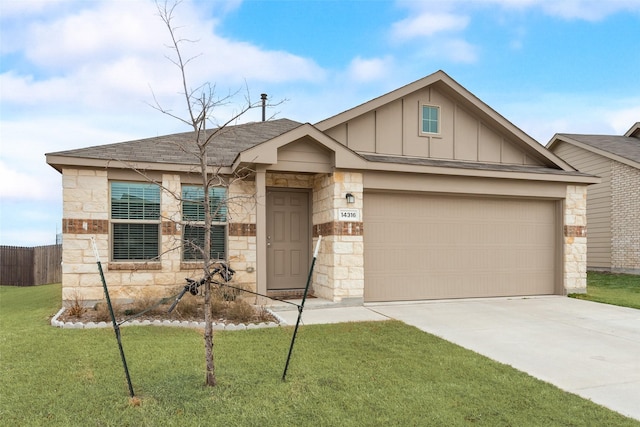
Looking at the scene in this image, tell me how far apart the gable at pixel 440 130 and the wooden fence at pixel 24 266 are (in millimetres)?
13455

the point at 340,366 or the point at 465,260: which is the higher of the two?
the point at 465,260

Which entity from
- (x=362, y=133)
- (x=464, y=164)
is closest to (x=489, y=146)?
(x=464, y=164)

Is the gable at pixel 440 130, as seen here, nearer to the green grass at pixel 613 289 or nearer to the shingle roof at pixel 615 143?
the green grass at pixel 613 289

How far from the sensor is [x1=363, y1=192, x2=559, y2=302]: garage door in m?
9.70

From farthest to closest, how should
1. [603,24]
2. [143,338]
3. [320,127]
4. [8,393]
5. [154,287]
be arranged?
[603,24] < [320,127] < [154,287] < [143,338] < [8,393]

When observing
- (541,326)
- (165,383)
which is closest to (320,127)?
(541,326)

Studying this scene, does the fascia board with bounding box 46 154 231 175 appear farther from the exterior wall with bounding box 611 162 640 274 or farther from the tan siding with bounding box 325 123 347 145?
the exterior wall with bounding box 611 162 640 274

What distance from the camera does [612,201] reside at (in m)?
16.2

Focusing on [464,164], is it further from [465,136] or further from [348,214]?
[348,214]

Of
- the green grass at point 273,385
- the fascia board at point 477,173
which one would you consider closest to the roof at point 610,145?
the fascia board at point 477,173

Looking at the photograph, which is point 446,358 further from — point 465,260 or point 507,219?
point 507,219

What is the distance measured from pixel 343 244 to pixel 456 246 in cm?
297

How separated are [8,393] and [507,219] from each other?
10.1 meters

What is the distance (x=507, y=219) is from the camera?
420 inches
